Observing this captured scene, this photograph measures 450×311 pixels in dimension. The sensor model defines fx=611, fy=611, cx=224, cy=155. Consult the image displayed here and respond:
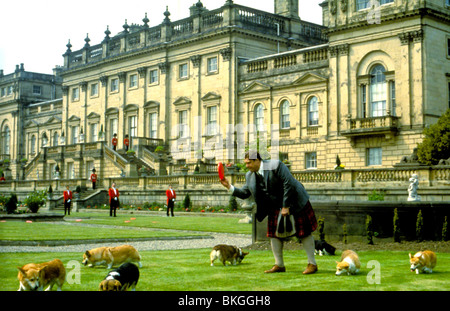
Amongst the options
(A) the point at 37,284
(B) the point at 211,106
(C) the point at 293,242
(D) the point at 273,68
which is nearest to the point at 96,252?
(A) the point at 37,284

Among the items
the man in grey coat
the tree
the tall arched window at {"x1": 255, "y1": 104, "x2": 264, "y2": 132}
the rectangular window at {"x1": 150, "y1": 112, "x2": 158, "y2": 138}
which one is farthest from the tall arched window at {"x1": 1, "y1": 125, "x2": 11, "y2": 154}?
the man in grey coat

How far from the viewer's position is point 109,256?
9.89m

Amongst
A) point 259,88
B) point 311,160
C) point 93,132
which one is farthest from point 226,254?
point 93,132

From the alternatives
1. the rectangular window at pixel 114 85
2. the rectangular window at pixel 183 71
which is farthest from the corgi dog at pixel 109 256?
the rectangular window at pixel 114 85

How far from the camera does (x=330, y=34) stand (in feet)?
138

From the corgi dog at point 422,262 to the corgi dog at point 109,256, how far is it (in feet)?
14.3

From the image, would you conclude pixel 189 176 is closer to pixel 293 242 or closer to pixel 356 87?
pixel 356 87

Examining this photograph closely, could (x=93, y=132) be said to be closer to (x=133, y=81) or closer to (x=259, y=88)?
(x=133, y=81)

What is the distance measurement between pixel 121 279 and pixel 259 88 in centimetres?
4221

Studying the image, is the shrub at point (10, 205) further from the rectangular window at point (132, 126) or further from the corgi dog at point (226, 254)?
the rectangular window at point (132, 126)

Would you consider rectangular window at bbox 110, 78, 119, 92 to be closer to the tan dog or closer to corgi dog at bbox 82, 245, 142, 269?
corgi dog at bbox 82, 245, 142, 269

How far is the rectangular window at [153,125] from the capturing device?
5781 cm

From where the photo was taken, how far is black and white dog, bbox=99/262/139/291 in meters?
6.70
